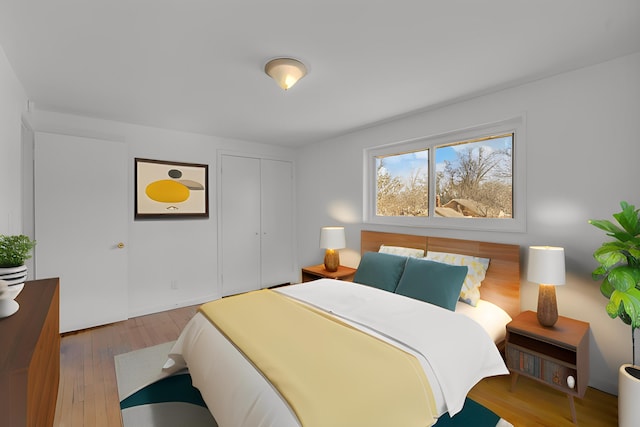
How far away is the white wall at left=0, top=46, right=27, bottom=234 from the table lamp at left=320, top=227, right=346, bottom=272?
2909mm

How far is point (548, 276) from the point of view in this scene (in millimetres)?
2182

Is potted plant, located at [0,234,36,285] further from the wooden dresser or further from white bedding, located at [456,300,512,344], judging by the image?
white bedding, located at [456,300,512,344]

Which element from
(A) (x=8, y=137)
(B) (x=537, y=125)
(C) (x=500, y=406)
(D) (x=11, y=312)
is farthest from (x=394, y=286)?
(A) (x=8, y=137)

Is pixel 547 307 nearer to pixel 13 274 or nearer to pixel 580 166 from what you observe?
pixel 580 166

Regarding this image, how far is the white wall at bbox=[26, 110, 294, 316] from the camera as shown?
3611 mm

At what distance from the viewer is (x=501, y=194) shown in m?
2.86

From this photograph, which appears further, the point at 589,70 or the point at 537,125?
the point at 537,125

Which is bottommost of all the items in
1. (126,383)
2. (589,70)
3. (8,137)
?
(126,383)

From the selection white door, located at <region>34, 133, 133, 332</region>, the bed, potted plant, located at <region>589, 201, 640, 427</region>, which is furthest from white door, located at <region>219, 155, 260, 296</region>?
potted plant, located at <region>589, 201, 640, 427</region>

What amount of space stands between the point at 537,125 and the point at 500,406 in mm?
2186

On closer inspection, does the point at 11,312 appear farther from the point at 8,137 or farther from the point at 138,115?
the point at 138,115

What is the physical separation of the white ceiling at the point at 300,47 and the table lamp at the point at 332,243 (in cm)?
160

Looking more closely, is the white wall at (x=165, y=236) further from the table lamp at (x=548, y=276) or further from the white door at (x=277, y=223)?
the table lamp at (x=548, y=276)

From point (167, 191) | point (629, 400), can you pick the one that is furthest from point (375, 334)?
point (167, 191)
